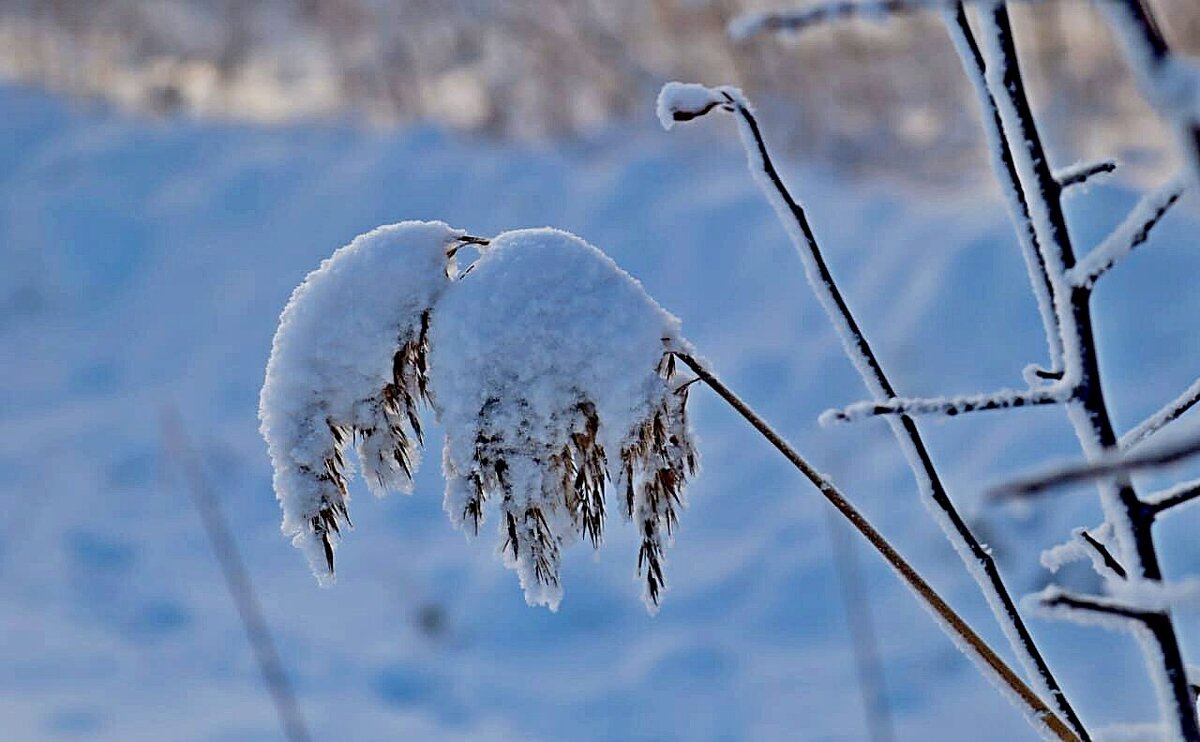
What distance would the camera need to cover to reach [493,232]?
690 centimetres

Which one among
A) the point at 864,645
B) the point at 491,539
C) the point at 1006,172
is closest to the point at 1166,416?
the point at 1006,172

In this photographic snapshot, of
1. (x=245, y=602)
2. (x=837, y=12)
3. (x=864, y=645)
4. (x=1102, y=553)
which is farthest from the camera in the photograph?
(x=864, y=645)

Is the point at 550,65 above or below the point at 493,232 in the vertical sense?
above

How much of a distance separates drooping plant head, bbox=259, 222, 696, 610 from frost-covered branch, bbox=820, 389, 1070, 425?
7.7 inches

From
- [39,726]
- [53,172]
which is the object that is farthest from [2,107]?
[39,726]

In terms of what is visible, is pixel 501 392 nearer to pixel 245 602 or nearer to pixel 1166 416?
pixel 1166 416

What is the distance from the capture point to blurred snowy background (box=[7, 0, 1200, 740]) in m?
3.92

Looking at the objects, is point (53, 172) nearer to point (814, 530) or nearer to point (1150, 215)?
point (814, 530)

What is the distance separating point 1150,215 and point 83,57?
1080 cm

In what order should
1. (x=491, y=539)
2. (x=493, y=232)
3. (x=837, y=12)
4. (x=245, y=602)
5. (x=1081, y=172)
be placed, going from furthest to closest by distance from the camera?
(x=493, y=232) → (x=491, y=539) → (x=245, y=602) → (x=1081, y=172) → (x=837, y=12)

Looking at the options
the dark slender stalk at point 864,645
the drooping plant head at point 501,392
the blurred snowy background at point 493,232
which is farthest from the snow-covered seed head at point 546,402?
the dark slender stalk at point 864,645

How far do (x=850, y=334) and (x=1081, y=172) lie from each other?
16 centimetres

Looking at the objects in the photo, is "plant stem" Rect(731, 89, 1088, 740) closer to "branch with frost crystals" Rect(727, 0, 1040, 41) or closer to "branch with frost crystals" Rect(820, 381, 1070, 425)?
"branch with frost crystals" Rect(820, 381, 1070, 425)

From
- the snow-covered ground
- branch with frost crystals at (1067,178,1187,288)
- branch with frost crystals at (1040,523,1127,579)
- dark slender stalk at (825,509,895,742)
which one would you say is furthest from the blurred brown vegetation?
branch with frost crystals at (1067,178,1187,288)
